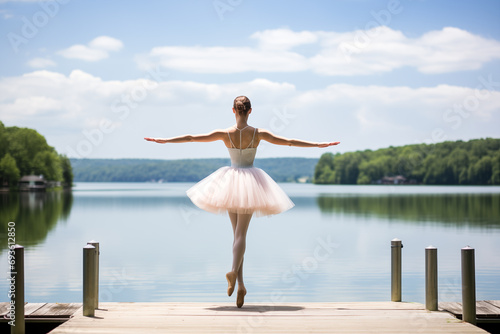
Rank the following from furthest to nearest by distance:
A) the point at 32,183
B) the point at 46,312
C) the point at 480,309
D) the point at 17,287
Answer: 1. the point at 32,183
2. the point at 480,309
3. the point at 46,312
4. the point at 17,287

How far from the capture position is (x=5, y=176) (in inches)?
3312

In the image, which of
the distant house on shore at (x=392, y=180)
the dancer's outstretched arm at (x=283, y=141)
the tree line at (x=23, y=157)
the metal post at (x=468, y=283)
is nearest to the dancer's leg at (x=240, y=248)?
the dancer's outstretched arm at (x=283, y=141)

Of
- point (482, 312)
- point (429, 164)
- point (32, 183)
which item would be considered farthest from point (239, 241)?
point (429, 164)

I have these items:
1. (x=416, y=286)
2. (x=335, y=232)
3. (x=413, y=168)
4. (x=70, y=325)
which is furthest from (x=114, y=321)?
(x=413, y=168)

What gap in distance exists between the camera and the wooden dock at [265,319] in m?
5.37

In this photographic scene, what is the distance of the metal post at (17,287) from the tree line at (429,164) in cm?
10608

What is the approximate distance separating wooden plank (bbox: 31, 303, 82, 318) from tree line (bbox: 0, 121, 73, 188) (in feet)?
271

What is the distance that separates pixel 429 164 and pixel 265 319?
11468 cm

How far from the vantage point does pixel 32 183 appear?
312ft

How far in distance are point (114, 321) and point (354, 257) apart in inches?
542

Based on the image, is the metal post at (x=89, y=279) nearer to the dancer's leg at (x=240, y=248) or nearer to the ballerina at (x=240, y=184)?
the ballerina at (x=240, y=184)

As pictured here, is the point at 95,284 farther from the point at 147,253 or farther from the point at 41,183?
the point at 41,183

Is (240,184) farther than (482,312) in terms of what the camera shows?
No

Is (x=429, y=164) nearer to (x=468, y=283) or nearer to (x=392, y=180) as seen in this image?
(x=392, y=180)
